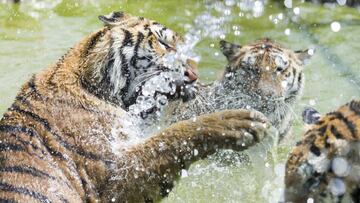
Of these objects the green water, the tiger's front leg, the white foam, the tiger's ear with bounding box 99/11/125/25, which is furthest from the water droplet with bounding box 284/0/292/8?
the white foam

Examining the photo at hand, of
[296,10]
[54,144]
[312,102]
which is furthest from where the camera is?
[296,10]

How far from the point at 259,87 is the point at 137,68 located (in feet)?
3.01

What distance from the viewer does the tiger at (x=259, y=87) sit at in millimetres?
4676

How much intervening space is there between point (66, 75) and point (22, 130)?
0.36 m

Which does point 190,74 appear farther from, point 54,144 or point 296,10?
point 296,10

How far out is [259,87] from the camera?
468 cm

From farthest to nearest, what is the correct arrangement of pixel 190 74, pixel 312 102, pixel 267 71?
1. pixel 312 102
2. pixel 267 71
3. pixel 190 74

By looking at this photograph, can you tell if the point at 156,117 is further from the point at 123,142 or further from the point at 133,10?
the point at 133,10

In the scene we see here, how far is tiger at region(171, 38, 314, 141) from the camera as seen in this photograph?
184 inches

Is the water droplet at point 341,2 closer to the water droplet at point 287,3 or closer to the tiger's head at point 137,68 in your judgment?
the water droplet at point 287,3

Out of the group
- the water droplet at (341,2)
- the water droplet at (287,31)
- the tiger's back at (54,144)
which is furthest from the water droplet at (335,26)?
the tiger's back at (54,144)

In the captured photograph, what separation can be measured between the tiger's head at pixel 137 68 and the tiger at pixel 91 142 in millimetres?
16

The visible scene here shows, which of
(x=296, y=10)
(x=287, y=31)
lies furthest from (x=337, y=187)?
(x=296, y=10)

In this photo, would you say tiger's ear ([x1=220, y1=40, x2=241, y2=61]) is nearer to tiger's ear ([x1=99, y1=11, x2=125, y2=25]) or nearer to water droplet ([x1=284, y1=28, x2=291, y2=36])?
tiger's ear ([x1=99, y1=11, x2=125, y2=25])
